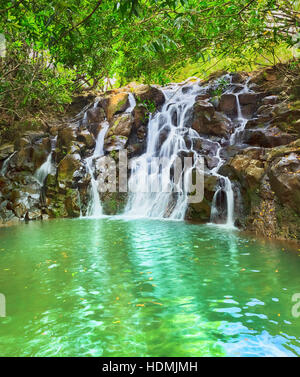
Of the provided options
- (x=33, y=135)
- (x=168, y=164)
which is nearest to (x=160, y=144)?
(x=168, y=164)

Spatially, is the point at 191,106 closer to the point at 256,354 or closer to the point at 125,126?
the point at 125,126

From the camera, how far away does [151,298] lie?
14.9 feet

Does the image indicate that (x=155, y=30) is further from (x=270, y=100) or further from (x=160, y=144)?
(x=270, y=100)

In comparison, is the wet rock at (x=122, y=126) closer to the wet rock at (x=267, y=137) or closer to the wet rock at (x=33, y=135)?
the wet rock at (x=33, y=135)

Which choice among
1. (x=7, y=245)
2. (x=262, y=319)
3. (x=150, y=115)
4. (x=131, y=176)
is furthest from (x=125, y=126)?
(x=262, y=319)

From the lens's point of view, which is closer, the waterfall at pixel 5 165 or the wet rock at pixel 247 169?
the wet rock at pixel 247 169

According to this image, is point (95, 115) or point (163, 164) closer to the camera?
point (163, 164)

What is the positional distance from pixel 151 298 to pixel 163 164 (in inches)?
410

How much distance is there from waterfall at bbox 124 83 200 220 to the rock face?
32cm

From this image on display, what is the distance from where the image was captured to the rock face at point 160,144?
989cm

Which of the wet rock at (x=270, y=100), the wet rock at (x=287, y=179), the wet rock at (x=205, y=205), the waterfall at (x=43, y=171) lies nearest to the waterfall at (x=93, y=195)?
the waterfall at (x=43, y=171)

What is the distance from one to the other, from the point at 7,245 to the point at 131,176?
24.8ft

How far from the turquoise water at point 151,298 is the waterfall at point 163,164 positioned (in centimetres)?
483

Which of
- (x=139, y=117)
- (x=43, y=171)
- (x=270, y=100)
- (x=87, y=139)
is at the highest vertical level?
(x=270, y=100)
